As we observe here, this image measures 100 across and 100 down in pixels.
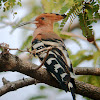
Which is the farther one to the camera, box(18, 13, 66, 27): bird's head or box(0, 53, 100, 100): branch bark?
box(18, 13, 66, 27): bird's head

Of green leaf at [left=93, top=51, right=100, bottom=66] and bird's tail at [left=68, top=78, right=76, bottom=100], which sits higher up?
green leaf at [left=93, top=51, right=100, bottom=66]

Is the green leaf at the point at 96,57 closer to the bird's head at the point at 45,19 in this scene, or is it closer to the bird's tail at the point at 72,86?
the bird's head at the point at 45,19

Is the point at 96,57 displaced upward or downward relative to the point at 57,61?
downward

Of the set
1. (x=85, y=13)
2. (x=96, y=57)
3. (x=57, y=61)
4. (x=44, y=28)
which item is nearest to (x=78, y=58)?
(x=96, y=57)

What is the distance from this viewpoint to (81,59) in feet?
11.3

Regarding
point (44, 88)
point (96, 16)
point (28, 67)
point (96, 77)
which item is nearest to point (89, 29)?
point (96, 16)

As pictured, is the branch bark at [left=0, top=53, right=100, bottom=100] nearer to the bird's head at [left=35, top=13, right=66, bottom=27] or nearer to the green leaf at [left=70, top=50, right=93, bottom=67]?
the green leaf at [left=70, top=50, right=93, bottom=67]

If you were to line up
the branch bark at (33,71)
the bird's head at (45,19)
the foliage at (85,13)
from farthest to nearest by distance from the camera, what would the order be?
the bird's head at (45,19)
the foliage at (85,13)
the branch bark at (33,71)

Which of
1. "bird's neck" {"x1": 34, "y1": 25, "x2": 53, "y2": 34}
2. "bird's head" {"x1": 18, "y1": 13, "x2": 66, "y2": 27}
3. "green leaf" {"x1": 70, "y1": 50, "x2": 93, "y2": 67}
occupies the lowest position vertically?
"green leaf" {"x1": 70, "y1": 50, "x2": 93, "y2": 67}

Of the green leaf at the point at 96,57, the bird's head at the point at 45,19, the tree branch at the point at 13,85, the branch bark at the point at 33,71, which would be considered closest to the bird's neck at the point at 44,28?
the bird's head at the point at 45,19

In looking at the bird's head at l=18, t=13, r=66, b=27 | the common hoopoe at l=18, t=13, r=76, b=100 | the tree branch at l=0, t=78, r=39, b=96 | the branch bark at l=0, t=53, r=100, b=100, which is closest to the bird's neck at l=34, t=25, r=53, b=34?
the bird's head at l=18, t=13, r=66, b=27

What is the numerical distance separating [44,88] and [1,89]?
1.51 m

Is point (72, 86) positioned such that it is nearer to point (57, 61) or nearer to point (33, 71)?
point (57, 61)

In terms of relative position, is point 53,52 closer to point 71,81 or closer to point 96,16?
point 71,81
